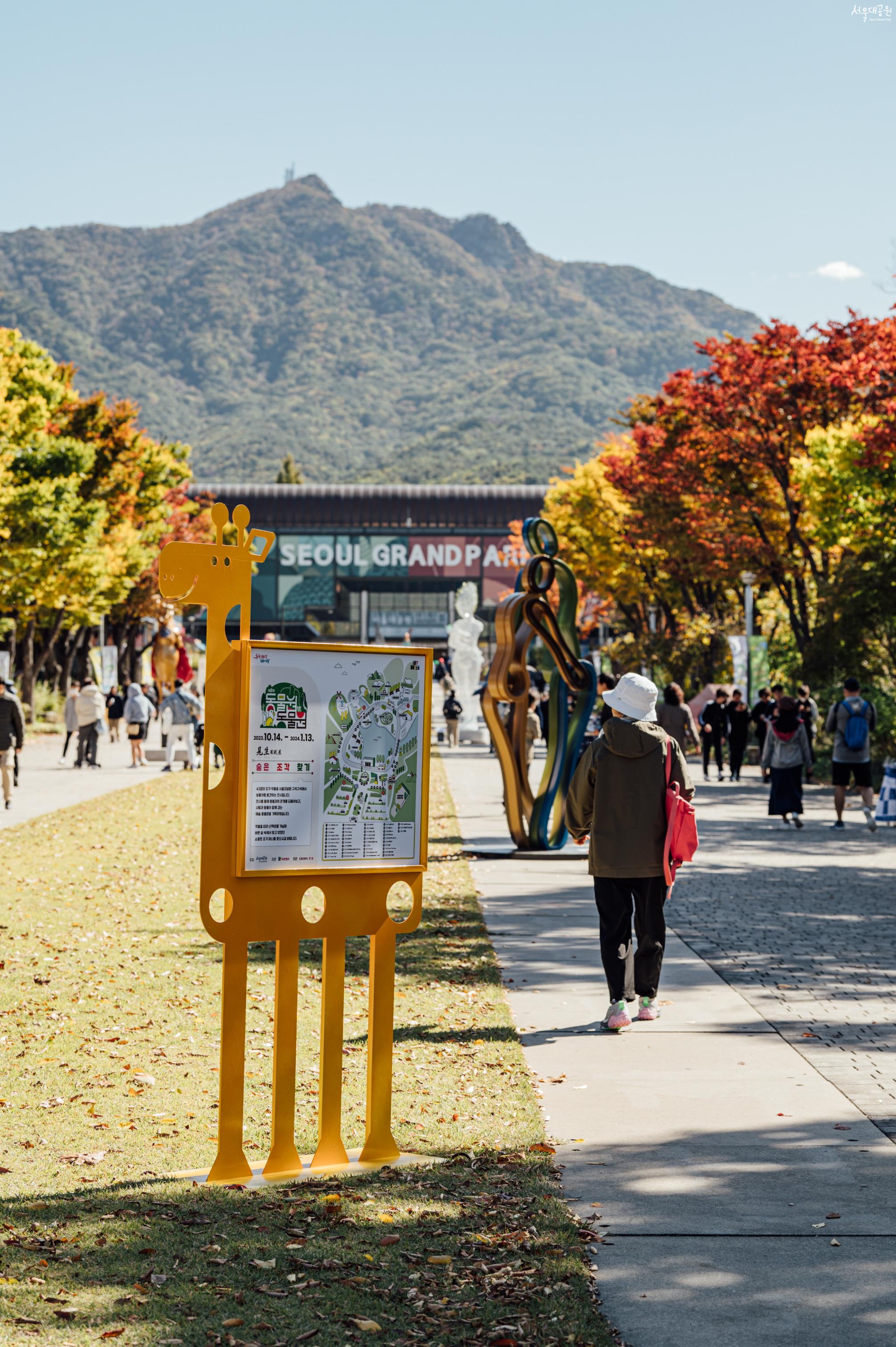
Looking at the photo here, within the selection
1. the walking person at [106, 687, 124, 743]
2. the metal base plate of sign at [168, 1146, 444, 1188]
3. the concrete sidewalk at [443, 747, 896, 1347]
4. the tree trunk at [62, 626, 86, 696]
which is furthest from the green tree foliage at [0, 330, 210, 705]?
the metal base plate of sign at [168, 1146, 444, 1188]

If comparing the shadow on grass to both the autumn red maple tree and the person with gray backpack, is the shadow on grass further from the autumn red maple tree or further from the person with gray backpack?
the autumn red maple tree

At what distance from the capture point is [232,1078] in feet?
16.2

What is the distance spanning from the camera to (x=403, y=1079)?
21.1 ft

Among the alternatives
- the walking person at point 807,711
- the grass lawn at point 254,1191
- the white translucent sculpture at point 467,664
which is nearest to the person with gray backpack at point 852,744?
the walking person at point 807,711

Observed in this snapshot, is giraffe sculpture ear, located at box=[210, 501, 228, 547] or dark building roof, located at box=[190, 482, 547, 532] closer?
giraffe sculpture ear, located at box=[210, 501, 228, 547]

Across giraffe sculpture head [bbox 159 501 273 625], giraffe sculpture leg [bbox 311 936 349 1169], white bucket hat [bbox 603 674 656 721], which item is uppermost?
giraffe sculpture head [bbox 159 501 273 625]

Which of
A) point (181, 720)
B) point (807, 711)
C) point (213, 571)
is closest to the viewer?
point (213, 571)

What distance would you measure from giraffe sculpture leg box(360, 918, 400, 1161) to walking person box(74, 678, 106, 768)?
872 inches

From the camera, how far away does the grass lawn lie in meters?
3.93

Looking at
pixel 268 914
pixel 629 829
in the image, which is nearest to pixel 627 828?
pixel 629 829

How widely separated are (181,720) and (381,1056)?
75.5ft

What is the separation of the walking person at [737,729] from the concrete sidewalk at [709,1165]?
51.1ft

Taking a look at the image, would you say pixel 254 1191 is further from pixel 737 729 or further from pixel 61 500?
pixel 61 500

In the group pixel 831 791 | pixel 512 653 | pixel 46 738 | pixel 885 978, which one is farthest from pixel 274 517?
pixel 885 978
